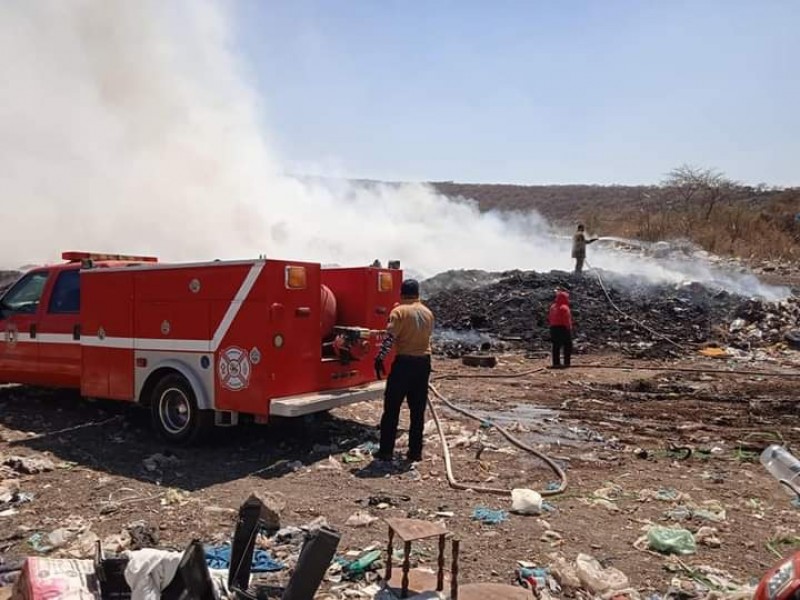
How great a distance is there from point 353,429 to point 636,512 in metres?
3.73

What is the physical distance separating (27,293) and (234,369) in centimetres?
381

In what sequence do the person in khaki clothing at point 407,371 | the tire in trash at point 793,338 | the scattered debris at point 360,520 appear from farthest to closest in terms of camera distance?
the tire in trash at point 793,338 < the person in khaki clothing at point 407,371 < the scattered debris at point 360,520

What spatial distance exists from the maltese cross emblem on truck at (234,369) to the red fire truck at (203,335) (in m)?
0.01

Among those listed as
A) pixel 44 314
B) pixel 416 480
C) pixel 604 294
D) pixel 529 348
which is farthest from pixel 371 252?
pixel 416 480

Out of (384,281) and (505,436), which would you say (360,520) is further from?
(384,281)

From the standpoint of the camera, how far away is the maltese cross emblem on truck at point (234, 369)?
22.6ft

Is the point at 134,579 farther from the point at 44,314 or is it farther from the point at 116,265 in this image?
the point at 44,314

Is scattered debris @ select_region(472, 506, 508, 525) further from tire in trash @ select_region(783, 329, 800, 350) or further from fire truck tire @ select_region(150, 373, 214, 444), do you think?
tire in trash @ select_region(783, 329, 800, 350)

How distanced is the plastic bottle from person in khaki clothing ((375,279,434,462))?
13.9 ft

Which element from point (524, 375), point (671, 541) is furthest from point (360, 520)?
point (524, 375)

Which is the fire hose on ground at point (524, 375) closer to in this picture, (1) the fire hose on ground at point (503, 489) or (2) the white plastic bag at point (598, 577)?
(1) the fire hose on ground at point (503, 489)

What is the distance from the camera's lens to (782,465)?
2959 mm

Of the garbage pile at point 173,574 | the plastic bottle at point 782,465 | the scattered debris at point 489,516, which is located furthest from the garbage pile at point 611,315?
the plastic bottle at point 782,465

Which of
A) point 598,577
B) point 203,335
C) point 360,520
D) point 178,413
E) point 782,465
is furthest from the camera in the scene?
point 178,413
